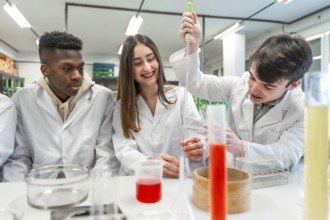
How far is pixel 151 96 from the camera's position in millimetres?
1473

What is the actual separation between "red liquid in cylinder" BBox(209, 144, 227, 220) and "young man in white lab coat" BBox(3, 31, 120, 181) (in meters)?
0.87

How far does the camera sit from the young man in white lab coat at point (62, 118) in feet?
4.41

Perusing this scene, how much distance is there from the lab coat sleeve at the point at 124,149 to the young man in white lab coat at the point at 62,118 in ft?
0.29

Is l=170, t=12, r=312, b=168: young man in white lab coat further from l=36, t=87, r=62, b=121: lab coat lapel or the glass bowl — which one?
l=36, t=87, r=62, b=121: lab coat lapel

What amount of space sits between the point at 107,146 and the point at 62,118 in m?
0.28

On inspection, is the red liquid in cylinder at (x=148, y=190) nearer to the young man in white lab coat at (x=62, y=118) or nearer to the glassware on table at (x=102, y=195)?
the glassware on table at (x=102, y=195)

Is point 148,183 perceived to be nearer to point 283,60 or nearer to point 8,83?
point 283,60

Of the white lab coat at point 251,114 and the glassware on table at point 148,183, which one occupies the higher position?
the white lab coat at point 251,114

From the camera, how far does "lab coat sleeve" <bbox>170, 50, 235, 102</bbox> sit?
4.31 feet

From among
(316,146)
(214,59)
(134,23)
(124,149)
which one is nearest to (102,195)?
(316,146)

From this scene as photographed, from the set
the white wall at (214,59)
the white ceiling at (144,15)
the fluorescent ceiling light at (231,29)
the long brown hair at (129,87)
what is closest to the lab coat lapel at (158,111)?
the long brown hair at (129,87)

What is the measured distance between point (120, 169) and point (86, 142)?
223 mm

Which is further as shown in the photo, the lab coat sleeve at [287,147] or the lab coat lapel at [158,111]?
the lab coat lapel at [158,111]

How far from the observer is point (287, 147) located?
108 centimetres
